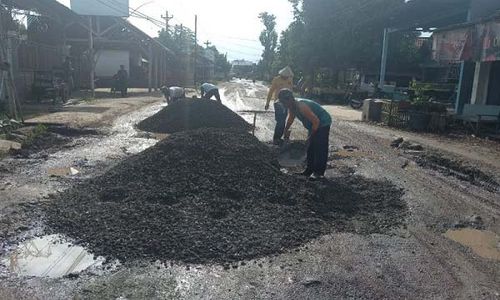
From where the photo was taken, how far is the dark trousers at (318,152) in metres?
7.03

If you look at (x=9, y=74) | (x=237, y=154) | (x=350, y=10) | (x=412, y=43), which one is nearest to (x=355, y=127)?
(x=237, y=154)

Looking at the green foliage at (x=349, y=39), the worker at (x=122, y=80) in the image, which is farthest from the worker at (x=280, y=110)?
the green foliage at (x=349, y=39)

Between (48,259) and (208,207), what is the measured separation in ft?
5.85

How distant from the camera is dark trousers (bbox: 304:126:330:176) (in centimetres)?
703

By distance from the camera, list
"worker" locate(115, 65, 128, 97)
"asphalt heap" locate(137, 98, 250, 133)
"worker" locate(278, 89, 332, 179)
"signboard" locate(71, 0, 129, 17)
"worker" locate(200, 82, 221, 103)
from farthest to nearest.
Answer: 1. "signboard" locate(71, 0, 129, 17)
2. "worker" locate(115, 65, 128, 97)
3. "worker" locate(200, 82, 221, 103)
4. "asphalt heap" locate(137, 98, 250, 133)
5. "worker" locate(278, 89, 332, 179)

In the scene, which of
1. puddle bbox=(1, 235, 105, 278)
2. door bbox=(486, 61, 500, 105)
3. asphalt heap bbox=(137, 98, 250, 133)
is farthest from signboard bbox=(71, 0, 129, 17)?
puddle bbox=(1, 235, 105, 278)

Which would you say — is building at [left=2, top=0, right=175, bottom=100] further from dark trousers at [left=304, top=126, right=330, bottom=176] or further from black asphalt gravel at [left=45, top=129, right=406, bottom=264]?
dark trousers at [left=304, top=126, right=330, bottom=176]

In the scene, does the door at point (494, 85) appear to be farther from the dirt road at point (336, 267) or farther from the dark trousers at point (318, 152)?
the dark trousers at point (318, 152)

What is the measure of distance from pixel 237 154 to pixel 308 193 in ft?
4.94

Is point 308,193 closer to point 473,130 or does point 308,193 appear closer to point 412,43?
point 473,130

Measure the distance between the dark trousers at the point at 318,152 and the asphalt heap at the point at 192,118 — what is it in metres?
5.58

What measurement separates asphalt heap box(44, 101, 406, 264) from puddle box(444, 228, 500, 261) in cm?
62

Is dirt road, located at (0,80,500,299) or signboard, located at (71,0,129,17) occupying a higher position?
signboard, located at (71,0,129,17)

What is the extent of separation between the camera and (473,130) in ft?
44.8
